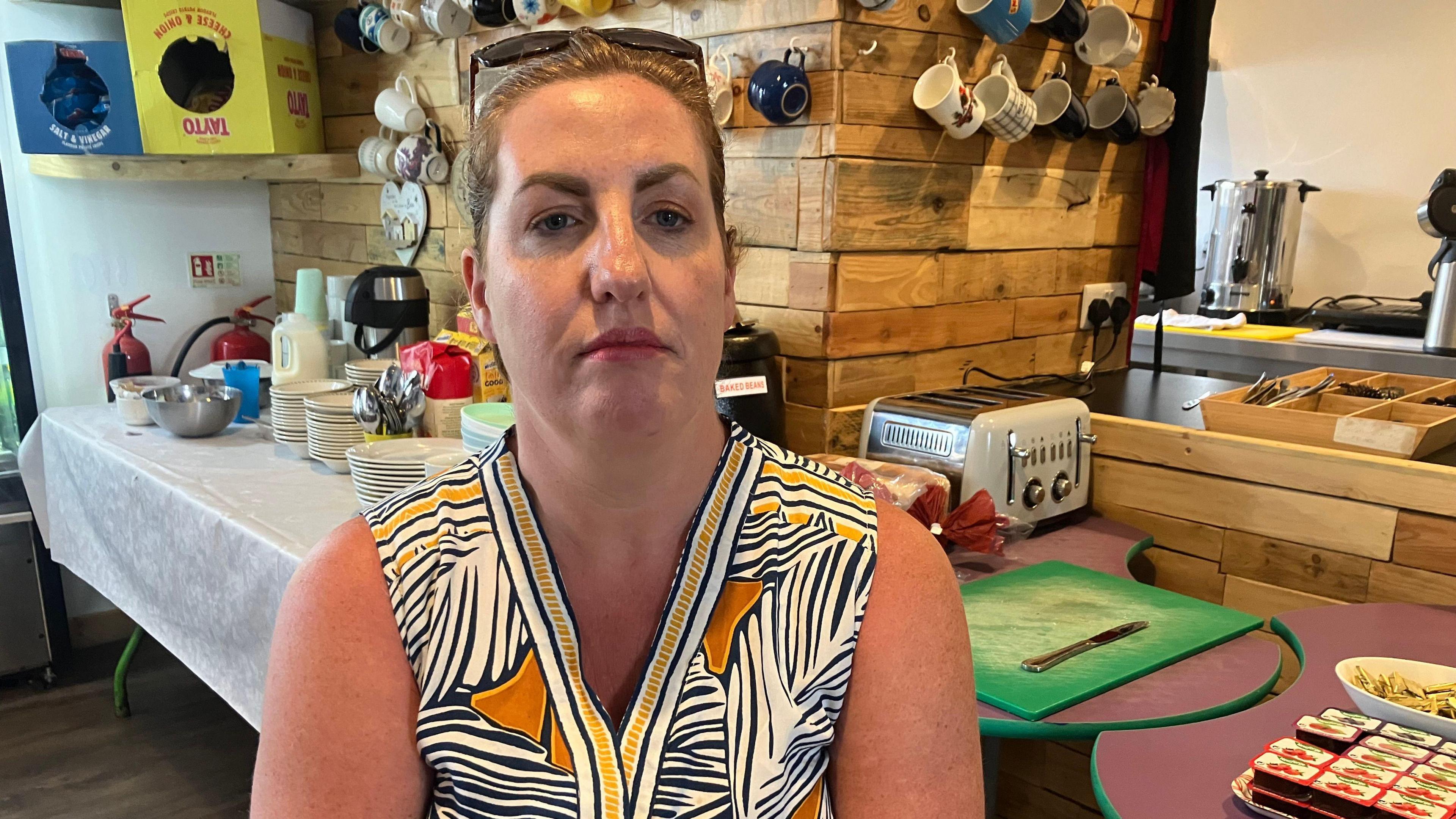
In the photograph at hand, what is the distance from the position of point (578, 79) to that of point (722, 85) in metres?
1.09

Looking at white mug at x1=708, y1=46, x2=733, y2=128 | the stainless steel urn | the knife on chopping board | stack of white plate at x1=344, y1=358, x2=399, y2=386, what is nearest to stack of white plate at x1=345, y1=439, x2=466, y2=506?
stack of white plate at x1=344, y1=358, x2=399, y2=386

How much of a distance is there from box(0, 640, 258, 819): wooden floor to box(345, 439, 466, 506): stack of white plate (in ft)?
3.34

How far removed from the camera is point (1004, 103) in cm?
197

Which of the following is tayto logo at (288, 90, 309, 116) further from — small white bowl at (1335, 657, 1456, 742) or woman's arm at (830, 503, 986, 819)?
small white bowl at (1335, 657, 1456, 742)

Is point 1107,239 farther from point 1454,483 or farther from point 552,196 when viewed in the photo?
point 552,196

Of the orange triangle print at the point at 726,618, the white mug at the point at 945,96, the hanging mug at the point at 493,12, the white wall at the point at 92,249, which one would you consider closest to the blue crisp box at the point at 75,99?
the white wall at the point at 92,249

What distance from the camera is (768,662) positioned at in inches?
35.9

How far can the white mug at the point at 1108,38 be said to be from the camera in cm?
219

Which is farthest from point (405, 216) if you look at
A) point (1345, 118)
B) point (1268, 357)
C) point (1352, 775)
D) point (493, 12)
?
point (1345, 118)

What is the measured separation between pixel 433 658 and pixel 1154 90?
7.25ft

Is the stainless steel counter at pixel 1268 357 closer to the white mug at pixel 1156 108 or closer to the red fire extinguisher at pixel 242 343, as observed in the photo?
the white mug at pixel 1156 108

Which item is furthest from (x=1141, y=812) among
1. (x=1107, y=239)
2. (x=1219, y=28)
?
(x=1219, y=28)

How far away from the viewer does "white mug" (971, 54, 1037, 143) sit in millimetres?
1978

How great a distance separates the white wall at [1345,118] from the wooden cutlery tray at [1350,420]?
6.83 feet
